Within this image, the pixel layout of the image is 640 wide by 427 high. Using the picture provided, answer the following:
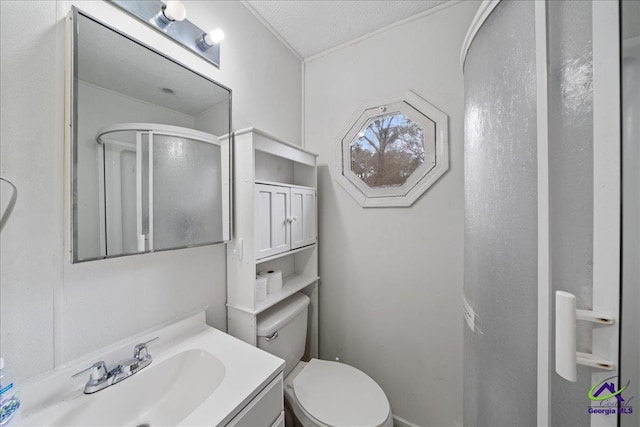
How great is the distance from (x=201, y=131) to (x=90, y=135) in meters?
0.36

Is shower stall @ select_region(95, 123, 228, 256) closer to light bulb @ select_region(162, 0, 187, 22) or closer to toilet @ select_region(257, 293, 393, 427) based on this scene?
light bulb @ select_region(162, 0, 187, 22)

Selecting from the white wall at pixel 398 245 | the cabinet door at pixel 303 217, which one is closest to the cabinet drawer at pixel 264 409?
the cabinet door at pixel 303 217

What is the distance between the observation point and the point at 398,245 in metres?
1.33

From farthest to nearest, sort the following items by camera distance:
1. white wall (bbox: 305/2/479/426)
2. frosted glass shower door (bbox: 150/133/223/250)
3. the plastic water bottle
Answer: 1. white wall (bbox: 305/2/479/426)
2. frosted glass shower door (bbox: 150/133/223/250)
3. the plastic water bottle

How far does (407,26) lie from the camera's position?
1.29 m

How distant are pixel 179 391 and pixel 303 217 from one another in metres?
0.92

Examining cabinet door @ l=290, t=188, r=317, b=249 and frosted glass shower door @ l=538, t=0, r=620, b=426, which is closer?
frosted glass shower door @ l=538, t=0, r=620, b=426

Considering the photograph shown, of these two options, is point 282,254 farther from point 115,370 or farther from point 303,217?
A: point 115,370

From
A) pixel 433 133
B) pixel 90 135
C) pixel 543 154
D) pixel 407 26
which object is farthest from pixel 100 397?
pixel 407 26

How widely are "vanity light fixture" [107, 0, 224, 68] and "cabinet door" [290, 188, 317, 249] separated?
738mm

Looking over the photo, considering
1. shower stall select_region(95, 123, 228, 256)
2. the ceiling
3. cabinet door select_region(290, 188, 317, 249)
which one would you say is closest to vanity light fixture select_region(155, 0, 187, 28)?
shower stall select_region(95, 123, 228, 256)

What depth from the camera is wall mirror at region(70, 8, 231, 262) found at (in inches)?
25.9

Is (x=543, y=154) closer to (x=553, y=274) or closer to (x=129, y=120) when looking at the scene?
(x=553, y=274)

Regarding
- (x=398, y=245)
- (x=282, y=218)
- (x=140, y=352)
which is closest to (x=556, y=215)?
(x=398, y=245)
